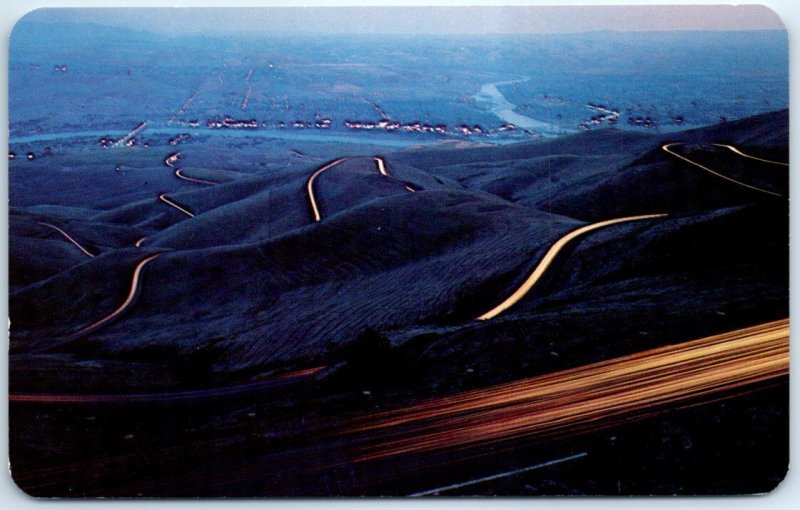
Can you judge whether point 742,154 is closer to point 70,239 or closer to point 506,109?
point 506,109

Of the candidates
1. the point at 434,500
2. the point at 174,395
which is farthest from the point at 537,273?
the point at 174,395

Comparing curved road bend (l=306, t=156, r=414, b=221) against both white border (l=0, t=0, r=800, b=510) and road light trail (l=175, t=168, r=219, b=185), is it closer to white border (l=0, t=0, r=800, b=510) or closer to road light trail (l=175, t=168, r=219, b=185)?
road light trail (l=175, t=168, r=219, b=185)

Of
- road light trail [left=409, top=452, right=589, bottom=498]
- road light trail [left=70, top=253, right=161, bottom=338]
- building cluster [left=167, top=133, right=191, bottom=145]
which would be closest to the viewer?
road light trail [left=409, top=452, right=589, bottom=498]

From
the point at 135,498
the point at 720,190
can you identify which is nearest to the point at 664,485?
the point at 720,190

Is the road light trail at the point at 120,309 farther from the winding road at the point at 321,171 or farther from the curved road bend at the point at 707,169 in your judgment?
the curved road bend at the point at 707,169

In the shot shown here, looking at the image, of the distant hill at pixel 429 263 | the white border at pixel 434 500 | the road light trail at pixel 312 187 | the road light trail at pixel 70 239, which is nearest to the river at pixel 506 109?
the distant hill at pixel 429 263

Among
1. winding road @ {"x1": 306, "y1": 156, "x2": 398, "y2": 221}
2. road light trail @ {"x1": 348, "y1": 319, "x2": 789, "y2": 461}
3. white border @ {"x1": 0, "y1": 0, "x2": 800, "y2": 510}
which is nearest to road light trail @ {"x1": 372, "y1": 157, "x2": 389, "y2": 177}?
winding road @ {"x1": 306, "y1": 156, "x2": 398, "y2": 221}
